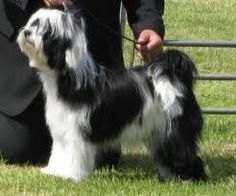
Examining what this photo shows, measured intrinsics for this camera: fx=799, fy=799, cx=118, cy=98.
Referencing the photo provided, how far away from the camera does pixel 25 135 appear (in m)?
5.29

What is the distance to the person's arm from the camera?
15.0 ft

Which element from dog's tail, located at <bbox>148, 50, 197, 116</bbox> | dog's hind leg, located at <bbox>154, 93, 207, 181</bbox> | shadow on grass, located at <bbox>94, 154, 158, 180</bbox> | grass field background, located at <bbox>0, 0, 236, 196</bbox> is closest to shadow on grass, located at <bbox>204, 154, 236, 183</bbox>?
grass field background, located at <bbox>0, 0, 236, 196</bbox>

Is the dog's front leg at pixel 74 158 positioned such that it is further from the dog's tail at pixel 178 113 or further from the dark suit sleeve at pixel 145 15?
the dark suit sleeve at pixel 145 15

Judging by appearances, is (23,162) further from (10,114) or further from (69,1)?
(69,1)

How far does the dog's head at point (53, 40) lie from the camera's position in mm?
4207

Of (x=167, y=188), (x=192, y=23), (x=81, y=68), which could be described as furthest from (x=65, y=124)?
(x=192, y=23)

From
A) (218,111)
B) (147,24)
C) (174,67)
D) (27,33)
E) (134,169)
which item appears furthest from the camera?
(218,111)

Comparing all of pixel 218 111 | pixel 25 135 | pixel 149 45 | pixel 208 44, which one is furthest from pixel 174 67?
pixel 218 111

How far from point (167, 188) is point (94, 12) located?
1.21m

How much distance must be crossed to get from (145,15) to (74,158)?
3.23ft

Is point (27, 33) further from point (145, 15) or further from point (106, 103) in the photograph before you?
point (145, 15)

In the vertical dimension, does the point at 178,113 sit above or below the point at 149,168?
above

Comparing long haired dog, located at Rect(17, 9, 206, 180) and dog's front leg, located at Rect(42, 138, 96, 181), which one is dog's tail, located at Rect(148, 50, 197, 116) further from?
dog's front leg, located at Rect(42, 138, 96, 181)

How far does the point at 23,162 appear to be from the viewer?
17.2 feet
